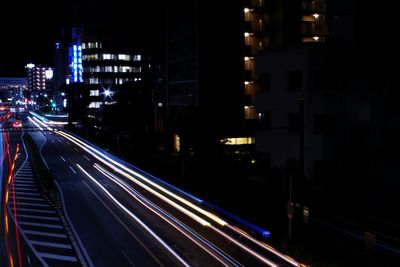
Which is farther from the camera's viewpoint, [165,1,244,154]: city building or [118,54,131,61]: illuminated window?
[118,54,131,61]: illuminated window

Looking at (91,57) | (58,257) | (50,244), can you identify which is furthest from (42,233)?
(91,57)

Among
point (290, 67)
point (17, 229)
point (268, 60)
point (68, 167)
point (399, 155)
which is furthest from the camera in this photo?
point (68, 167)

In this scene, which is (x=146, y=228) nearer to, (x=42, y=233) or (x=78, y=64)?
(x=42, y=233)

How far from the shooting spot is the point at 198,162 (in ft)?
102

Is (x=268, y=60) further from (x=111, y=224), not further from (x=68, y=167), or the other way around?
(x=68, y=167)

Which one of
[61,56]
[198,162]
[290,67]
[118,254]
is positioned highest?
[61,56]

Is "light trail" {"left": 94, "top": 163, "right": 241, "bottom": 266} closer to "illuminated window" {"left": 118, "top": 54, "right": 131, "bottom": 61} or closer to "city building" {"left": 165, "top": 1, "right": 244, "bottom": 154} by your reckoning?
"city building" {"left": 165, "top": 1, "right": 244, "bottom": 154}

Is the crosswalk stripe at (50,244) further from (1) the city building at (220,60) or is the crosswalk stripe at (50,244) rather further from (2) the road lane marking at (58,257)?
(1) the city building at (220,60)

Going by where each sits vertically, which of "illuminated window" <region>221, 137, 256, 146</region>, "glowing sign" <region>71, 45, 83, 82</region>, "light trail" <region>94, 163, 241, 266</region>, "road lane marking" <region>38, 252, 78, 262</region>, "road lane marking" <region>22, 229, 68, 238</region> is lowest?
"road lane marking" <region>38, 252, 78, 262</region>

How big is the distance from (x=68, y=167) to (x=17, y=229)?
1927 cm

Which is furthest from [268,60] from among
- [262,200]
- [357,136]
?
[262,200]

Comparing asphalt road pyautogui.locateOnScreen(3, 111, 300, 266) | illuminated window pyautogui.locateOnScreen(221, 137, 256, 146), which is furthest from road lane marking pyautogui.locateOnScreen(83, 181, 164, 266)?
illuminated window pyautogui.locateOnScreen(221, 137, 256, 146)

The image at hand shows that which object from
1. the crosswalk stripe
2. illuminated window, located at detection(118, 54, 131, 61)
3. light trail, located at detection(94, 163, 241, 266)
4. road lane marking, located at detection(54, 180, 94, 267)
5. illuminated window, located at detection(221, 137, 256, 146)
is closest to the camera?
road lane marking, located at detection(54, 180, 94, 267)

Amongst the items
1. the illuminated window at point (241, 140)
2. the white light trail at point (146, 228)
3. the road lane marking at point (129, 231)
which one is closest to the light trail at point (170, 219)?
the white light trail at point (146, 228)
